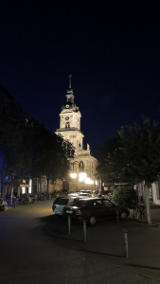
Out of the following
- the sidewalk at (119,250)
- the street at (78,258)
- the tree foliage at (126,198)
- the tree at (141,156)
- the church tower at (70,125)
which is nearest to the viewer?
the street at (78,258)

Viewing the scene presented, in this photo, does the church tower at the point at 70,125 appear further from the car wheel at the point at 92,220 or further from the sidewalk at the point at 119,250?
the sidewalk at the point at 119,250

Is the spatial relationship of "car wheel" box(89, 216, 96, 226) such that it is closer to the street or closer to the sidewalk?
the sidewalk

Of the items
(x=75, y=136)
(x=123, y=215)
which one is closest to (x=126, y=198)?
(x=123, y=215)

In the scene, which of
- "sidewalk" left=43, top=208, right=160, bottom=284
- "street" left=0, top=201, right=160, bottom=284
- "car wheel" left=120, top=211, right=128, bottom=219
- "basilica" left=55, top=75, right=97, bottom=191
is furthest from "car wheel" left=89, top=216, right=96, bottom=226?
"basilica" left=55, top=75, right=97, bottom=191

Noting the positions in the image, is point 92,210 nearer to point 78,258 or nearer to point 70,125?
point 78,258

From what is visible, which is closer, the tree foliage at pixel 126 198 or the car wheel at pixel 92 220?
the car wheel at pixel 92 220

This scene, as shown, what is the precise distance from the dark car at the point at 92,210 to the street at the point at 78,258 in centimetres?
202

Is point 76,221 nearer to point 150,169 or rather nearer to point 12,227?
point 12,227

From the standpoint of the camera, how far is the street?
5.60m

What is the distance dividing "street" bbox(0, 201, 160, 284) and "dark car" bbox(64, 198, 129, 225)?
2.02 meters

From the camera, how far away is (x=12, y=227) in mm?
12656

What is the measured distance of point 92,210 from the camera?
13461 mm

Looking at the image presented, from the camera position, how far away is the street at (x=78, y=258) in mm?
5598

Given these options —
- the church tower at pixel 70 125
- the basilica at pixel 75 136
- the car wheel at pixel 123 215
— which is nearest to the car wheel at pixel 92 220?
the car wheel at pixel 123 215
